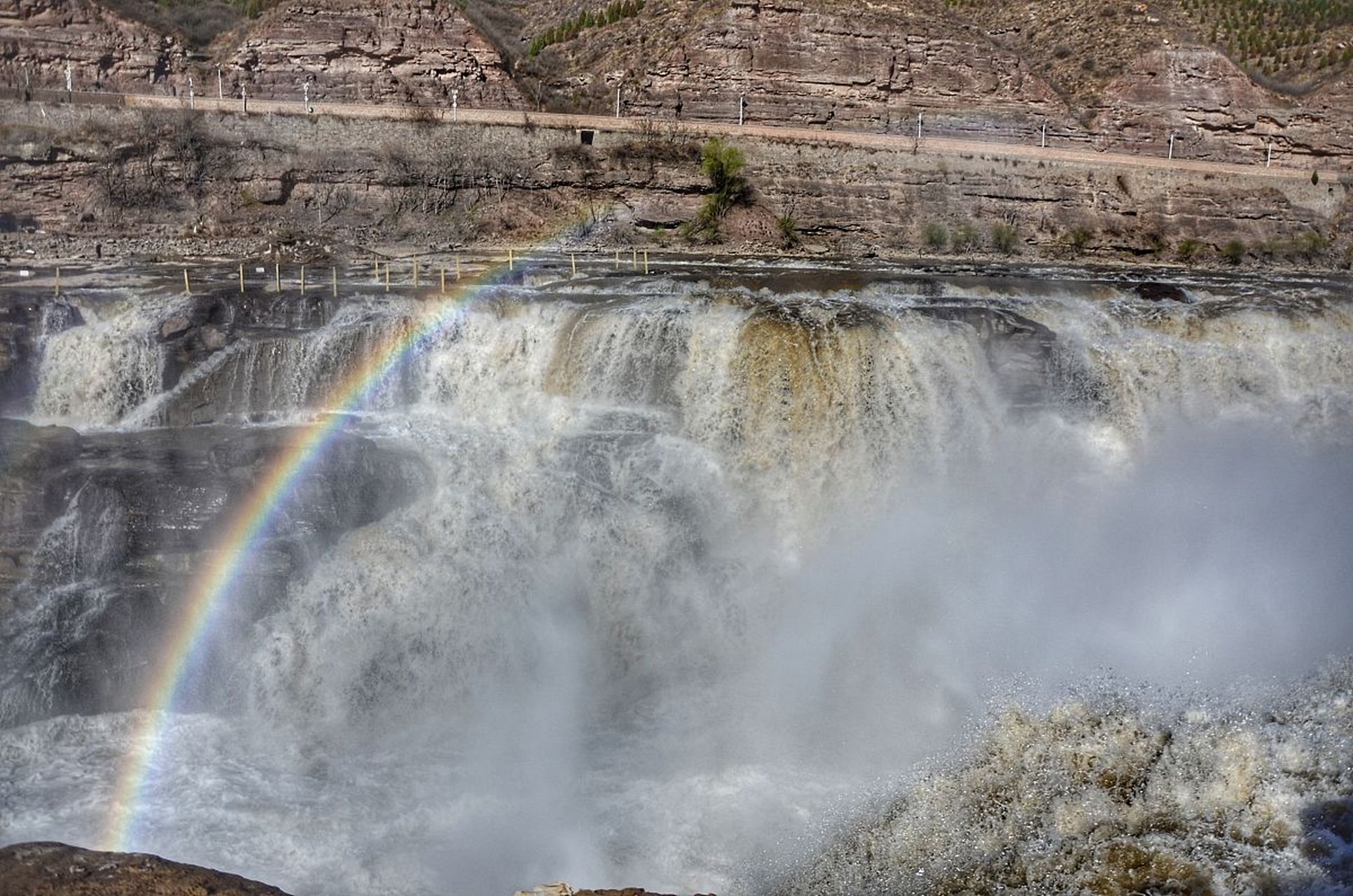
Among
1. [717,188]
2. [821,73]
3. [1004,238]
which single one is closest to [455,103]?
[717,188]

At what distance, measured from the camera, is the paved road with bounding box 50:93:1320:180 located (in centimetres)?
3134

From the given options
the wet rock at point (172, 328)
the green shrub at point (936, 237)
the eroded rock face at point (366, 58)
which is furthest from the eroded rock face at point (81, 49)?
the green shrub at point (936, 237)

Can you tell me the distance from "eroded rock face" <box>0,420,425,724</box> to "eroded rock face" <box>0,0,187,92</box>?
20.7 meters

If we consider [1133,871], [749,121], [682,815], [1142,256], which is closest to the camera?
[1133,871]

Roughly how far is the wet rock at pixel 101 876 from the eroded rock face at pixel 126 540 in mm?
6490

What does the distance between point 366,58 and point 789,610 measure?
2556 centimetres

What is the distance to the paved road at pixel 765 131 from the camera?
3134 centimetres

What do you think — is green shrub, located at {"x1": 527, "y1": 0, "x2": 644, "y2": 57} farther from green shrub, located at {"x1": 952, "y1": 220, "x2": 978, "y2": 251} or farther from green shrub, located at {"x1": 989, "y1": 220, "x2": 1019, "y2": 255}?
green shrub, located at {"x1": 989, "y1": 220, "x2": 1019, "y2": 255}

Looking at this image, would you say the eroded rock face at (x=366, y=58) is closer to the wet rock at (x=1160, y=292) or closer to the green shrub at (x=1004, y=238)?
the green shrub at (x=1004, y=238)

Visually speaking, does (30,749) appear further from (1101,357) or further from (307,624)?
(1101,357)

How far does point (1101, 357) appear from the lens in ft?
60.4

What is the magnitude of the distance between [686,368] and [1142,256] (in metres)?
21.1

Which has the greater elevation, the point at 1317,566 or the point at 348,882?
the point at 1317,566

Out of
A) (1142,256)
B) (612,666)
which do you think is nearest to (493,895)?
(612,666)
